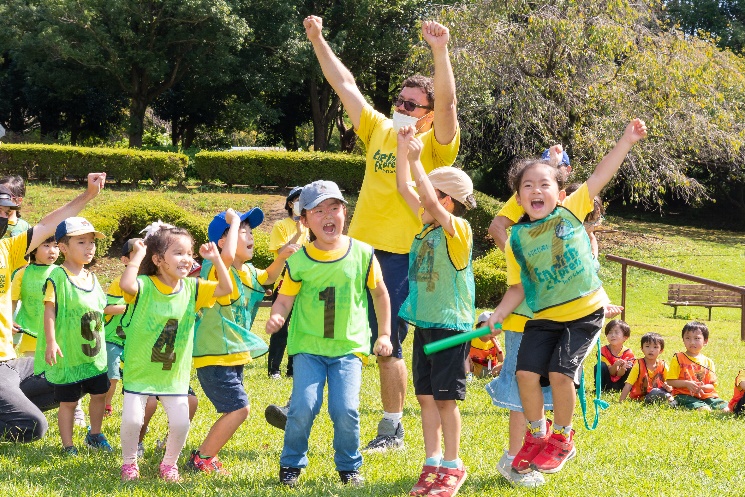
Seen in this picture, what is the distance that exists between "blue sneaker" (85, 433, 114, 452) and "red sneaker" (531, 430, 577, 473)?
9.05 ft

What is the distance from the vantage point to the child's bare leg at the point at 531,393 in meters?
4.89

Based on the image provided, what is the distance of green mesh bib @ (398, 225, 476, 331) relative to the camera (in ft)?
16.1

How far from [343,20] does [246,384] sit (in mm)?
27229

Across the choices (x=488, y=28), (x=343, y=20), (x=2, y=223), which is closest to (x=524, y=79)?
(x=488, y=28)

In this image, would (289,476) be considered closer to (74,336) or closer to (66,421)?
(66,421)

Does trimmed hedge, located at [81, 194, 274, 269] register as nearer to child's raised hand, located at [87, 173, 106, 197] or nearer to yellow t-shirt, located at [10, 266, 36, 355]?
yellow t-shirt, located at [10, 266, 36, 355]

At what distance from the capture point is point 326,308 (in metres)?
4.89

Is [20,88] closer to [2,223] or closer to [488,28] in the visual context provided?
[488,28]

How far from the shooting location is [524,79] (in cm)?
2352

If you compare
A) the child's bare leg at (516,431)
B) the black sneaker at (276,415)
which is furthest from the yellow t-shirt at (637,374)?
the black sneaker at (276,415)

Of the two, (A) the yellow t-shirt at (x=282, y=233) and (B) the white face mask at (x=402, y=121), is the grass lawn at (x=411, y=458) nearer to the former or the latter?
(A) the yellow t-shirt at (x=282, y=233)

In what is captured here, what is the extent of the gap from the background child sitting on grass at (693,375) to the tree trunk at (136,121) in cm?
2754

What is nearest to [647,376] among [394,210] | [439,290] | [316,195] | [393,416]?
[393,416]

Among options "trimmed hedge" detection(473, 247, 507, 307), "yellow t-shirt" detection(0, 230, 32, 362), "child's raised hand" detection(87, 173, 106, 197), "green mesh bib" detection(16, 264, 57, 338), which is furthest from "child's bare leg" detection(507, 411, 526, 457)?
"trimmed hedge" detection(473, 247, 507, 307)
